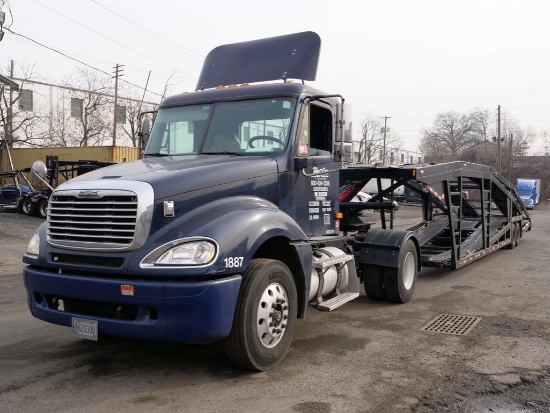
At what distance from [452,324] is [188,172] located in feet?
12.4

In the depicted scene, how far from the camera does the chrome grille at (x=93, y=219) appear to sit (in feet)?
13.6

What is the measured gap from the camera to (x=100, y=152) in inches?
1034

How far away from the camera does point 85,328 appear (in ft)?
14.1

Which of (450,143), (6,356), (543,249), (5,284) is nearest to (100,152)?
(5,284)

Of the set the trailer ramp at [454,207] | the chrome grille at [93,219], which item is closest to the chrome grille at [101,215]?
the chrome grille at [93,219]

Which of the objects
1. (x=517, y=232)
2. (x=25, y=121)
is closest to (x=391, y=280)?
(x=517, y=232)

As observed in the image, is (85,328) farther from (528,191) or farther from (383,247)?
(528,191)

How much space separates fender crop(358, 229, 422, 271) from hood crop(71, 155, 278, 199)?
9.00 feet

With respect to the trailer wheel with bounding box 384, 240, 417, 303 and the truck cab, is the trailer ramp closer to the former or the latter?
the trailer wheel with bounding box 384, 240, 417, 303

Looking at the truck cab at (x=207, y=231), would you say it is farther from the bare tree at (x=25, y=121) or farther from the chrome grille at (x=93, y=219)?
the bare tree at (x=25, y=121)

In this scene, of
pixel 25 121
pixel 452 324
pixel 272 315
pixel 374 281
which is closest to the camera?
pixel 272 315

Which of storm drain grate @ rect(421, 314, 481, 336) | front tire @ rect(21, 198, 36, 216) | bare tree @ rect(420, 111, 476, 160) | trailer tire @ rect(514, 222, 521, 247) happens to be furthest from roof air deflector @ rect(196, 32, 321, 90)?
bare tree @ rect(420, 111, 476, 160)

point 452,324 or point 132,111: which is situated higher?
point 132,111

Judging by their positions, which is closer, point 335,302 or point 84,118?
point 335,302
